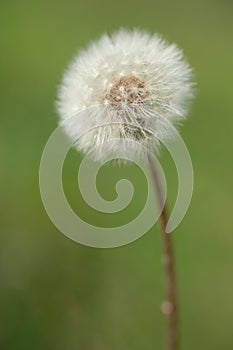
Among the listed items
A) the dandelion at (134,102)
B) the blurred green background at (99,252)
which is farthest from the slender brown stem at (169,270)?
the blurred green background at (99,252)

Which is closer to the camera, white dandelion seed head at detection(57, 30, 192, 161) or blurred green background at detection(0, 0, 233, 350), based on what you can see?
white dandelion seed head at detection(57, 30, 192, 161)

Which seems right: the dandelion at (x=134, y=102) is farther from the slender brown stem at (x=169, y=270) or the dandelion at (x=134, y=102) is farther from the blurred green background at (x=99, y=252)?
the blurred green background at (x=99, y=252)

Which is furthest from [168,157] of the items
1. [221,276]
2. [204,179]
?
[221,276]

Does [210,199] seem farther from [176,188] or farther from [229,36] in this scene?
[229,36]

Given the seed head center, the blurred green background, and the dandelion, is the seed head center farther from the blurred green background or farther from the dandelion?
the blurred green background

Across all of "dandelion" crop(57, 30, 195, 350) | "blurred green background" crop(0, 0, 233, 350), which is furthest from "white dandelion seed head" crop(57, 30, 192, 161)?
"blurred green background" crop(0, 0, 233, 350)

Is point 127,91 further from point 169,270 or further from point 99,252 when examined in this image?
point 99,252

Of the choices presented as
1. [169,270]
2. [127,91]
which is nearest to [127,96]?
[127,91]
